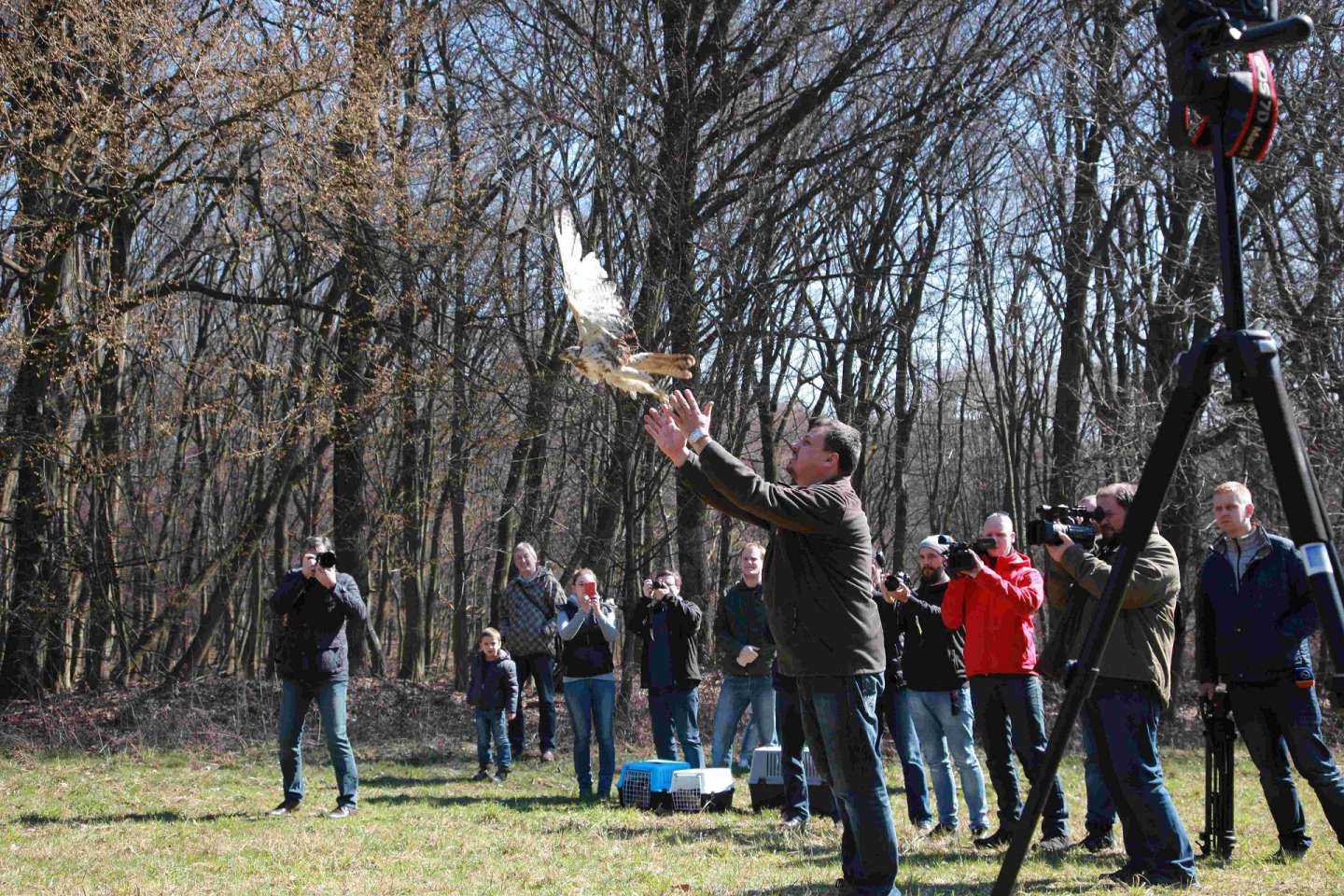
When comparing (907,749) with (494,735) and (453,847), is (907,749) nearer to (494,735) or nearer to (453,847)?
(453,847)

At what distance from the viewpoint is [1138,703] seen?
5.07 m

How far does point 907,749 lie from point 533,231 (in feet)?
25.7

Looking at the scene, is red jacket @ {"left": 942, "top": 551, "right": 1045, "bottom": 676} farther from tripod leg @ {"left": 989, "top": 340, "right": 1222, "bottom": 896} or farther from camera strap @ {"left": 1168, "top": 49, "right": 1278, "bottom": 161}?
camera strap @ {"left": 1168, "top": 49, "right": 1278, "bottom": 161}

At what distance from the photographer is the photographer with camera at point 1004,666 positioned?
6.12m

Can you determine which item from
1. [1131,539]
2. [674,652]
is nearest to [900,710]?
[674,652]

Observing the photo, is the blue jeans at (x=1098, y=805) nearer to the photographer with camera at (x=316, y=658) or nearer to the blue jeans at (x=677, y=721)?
the blue jeans at (x=677, y=721)

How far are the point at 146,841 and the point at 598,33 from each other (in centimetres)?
918

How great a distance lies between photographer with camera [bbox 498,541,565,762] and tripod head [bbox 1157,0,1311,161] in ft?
26.8

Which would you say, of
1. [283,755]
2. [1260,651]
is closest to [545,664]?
[283,755]

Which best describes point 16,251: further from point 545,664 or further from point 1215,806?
point 1215,806

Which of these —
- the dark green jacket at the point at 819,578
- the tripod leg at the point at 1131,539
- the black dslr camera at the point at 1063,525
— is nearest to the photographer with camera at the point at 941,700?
the black dslr camera at the point at 1063,525

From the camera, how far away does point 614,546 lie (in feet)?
47.0

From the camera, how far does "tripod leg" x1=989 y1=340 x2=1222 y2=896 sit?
2.35 m

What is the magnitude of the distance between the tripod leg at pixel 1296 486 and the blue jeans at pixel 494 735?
8419 millimetres
